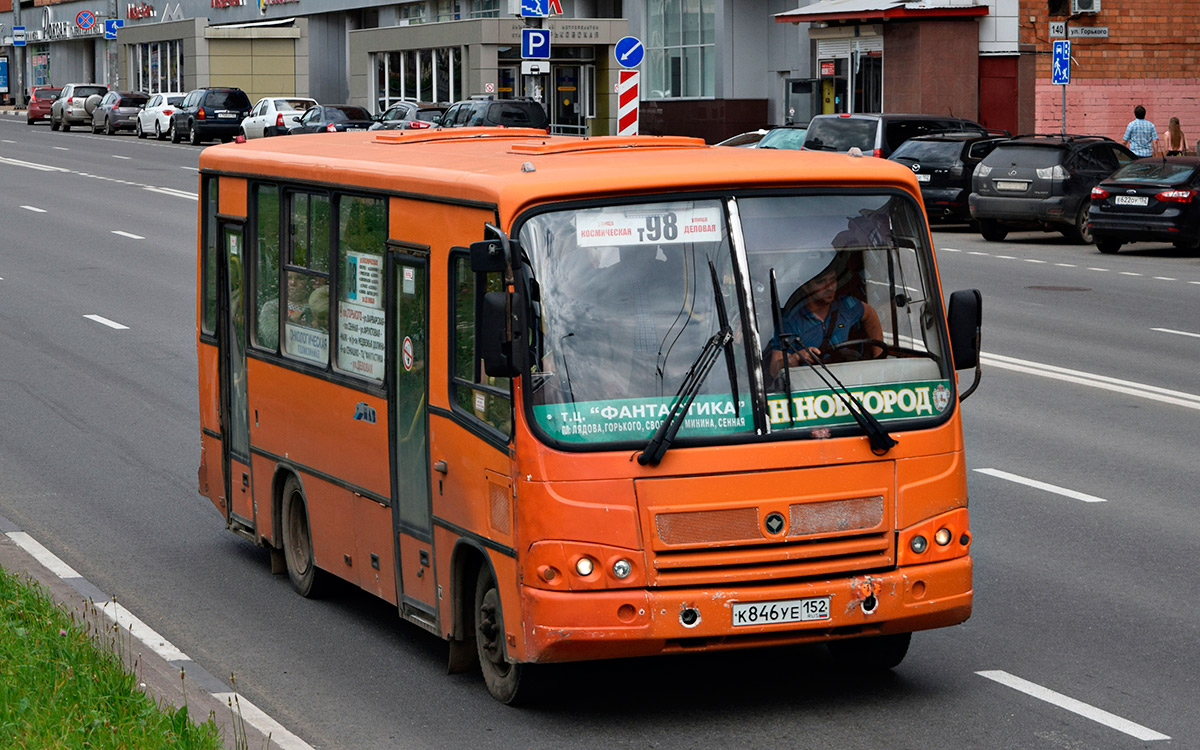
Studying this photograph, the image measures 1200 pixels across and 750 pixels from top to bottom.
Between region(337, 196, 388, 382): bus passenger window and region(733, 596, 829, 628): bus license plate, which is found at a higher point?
region(337, 196, 388, 382): bus passenger window

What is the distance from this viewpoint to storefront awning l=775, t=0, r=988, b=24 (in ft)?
144

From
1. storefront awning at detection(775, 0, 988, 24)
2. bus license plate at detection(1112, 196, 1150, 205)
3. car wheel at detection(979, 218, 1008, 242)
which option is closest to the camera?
bus license plate at detection(1112, 196, 1150, 205)

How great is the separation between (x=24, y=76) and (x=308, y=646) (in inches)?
4820

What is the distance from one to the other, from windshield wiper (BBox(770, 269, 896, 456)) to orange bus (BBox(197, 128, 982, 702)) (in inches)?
0.4

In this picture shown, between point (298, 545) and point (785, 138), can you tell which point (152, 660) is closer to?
point (298, 545)

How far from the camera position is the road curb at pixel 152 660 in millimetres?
6469

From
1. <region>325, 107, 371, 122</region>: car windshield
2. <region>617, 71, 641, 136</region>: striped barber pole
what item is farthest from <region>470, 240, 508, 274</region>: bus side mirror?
<region>325, 107, 371, 122</region>: car windshield

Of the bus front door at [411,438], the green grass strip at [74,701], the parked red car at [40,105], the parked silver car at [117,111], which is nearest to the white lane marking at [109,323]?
the bus front door at [411,438]

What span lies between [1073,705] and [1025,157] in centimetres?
2343

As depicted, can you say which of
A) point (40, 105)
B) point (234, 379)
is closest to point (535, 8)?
point (234, 379)

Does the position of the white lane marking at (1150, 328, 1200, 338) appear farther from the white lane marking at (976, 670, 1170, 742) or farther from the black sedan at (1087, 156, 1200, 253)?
the white lane marking at (976, 670, 1170, 742)

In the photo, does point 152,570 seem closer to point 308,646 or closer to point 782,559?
point 308,646

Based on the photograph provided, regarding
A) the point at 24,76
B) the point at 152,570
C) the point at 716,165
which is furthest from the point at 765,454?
the point at 24,76

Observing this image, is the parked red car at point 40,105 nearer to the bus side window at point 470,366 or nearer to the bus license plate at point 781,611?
the bus side window at point 470,366
